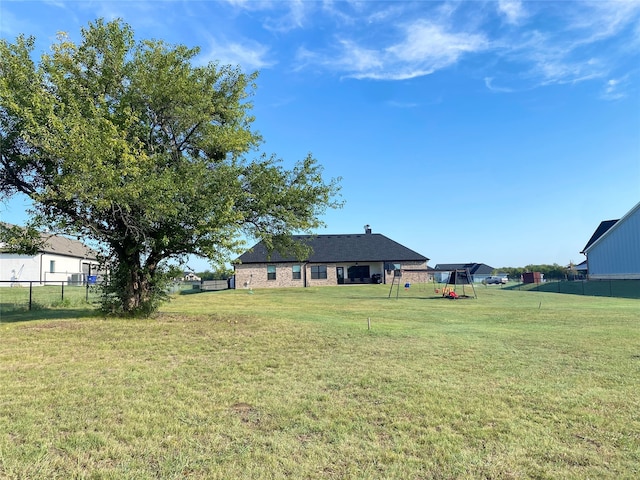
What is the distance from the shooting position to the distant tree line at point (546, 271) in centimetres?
6291

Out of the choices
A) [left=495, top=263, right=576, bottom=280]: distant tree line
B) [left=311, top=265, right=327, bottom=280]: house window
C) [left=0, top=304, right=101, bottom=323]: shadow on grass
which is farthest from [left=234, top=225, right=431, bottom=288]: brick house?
[left=0, top=304, right=101, bottom=323]: shadow on grass

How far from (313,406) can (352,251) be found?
136 feet

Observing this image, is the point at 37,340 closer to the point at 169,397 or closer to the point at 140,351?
the point at 140,351

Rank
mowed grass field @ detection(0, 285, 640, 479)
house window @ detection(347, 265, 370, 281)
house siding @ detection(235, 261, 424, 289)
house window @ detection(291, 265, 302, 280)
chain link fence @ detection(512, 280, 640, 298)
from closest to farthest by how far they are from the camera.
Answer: mowed grass field @ detection(0, 285, 640, 479), chain link fence @ detection(512, 280, 640, 298), house siding @ detection(235, 261, 424, 289), house window @ detection(291, 265, 302, 280), house window @ detection(347, 265, 370, 281)

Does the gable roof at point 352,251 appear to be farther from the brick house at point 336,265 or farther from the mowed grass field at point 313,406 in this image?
the mowed grass field at point 313,406

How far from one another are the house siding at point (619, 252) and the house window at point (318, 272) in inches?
1046

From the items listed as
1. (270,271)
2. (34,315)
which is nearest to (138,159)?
(34,315)

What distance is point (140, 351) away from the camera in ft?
30.0

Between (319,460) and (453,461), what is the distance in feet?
3.99

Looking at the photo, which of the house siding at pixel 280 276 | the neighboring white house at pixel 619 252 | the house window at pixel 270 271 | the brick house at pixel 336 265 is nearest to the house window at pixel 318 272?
the brick house at pixel 336 265

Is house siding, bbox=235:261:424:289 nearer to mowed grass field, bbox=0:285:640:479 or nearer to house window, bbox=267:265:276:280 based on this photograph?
house window, bbox=267:265:276:280

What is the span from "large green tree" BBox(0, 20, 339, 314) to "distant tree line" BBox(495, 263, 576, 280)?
54.4m

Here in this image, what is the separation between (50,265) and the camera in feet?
131

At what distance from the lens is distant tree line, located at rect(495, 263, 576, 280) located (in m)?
62.9
